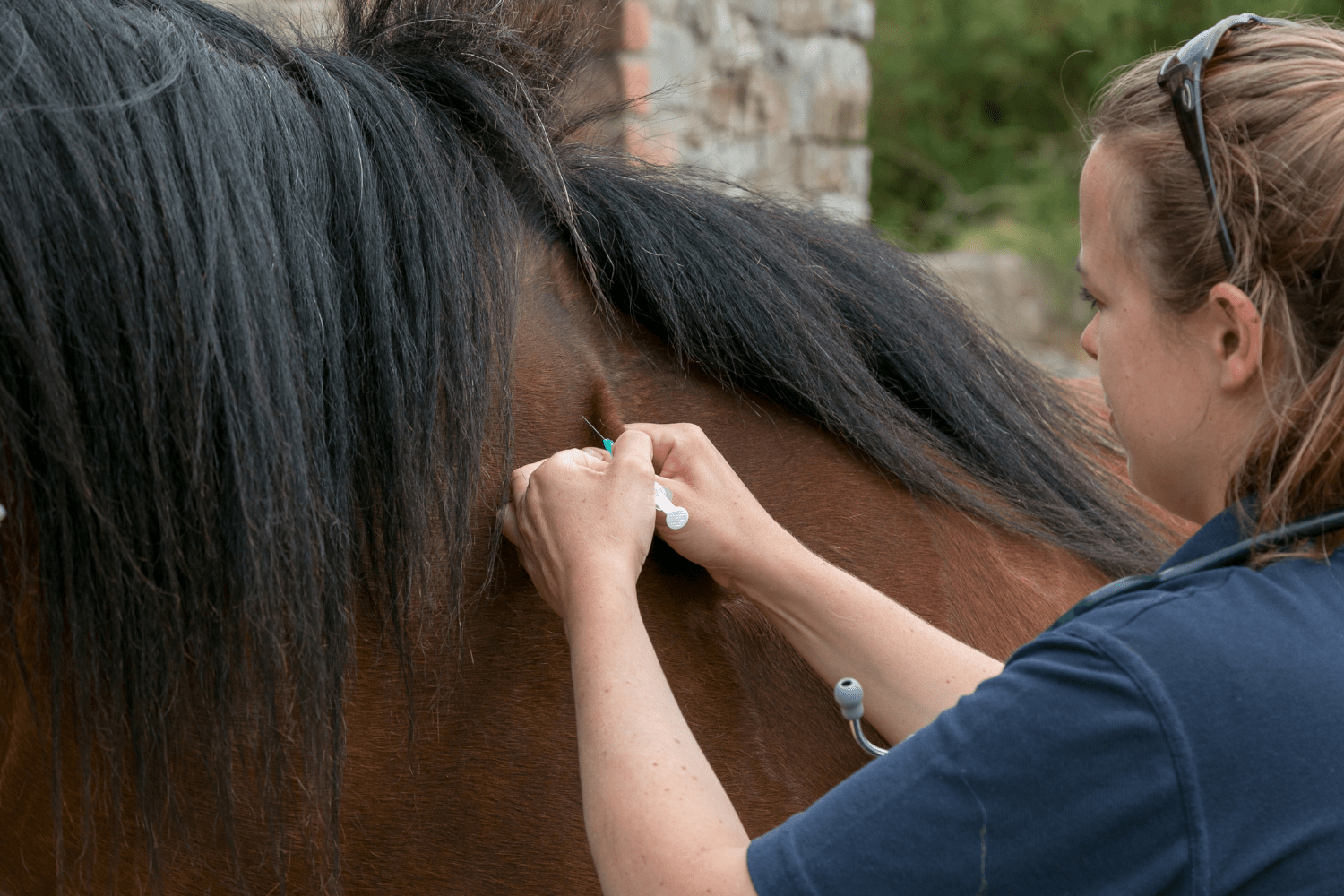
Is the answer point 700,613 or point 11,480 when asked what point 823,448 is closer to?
point 700,613

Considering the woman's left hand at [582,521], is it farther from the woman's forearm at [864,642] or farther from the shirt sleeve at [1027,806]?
the shirt sleeve at [1027,806]

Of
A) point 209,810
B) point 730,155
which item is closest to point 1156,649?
point 209,810

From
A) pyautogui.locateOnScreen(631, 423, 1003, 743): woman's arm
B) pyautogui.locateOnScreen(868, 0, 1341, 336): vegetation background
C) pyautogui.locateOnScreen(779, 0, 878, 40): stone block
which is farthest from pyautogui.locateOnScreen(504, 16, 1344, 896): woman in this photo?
pyautogui.locateOnScreen(868, 0, 1341, 336): vegetation background

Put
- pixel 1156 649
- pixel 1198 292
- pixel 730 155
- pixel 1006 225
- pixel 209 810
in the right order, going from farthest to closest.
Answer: pixel 1006 225, pixel 730 155, pixel 209 810, pixel 1198 292, pixel 1156 649

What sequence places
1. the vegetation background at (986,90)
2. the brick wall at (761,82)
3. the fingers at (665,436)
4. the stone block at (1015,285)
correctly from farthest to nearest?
the vegetation background at (986,90), the stone block at (1015,285), the brick wall at (761,82), the fingers at (665,436)

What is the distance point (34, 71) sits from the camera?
0.79m

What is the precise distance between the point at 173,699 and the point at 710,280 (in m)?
0.62

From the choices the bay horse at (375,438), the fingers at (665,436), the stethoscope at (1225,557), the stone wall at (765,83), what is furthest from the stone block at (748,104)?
the stethoscope at (1225,557)

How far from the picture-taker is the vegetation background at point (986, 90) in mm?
10672

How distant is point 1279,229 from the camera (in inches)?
27.5

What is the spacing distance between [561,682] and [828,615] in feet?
0.80

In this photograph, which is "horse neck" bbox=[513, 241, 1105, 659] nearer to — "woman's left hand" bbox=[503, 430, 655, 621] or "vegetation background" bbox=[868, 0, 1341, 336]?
"woman's left hand" bbox=[503, 430, 655, 621]

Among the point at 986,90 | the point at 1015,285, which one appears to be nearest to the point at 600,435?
the point at 1015,285

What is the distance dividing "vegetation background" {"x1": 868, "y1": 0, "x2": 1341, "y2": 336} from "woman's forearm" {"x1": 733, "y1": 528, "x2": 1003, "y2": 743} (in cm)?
970
